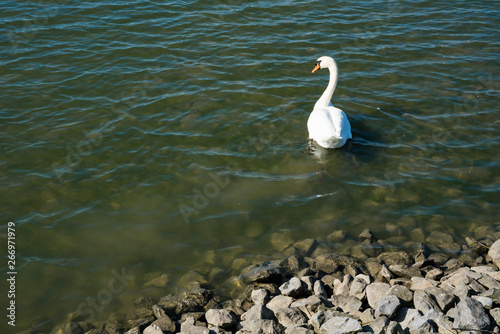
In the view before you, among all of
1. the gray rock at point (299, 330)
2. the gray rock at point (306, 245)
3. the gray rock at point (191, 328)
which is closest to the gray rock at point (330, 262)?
the gray rock at point (306, 245)

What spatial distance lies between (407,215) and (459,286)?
7.39ft

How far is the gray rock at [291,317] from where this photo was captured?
6078 mm

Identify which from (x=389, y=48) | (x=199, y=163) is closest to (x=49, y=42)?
(x=199, y=163)

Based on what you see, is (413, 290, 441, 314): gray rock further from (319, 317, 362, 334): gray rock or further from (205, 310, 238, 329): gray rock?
(205, 310, 238, 329): gray rock

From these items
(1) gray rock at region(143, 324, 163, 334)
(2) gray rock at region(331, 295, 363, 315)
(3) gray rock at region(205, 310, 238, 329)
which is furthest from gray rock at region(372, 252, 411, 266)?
(1) gray rock at region(143, 324, 163, 334)

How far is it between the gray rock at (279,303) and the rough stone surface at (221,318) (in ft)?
1.73

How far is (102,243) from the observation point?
778 cm

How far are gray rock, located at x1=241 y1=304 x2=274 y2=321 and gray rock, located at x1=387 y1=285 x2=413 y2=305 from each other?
1.59m

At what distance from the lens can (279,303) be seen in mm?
6445

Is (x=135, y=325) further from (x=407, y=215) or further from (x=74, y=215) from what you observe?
(x=407, y=215)

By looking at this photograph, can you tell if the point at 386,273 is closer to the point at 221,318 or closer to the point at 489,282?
the point at 489,282

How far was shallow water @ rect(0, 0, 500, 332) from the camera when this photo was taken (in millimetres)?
7797

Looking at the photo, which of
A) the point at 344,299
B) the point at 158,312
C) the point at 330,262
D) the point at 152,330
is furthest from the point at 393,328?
the point at 158,312

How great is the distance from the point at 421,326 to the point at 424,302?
1.87ft
